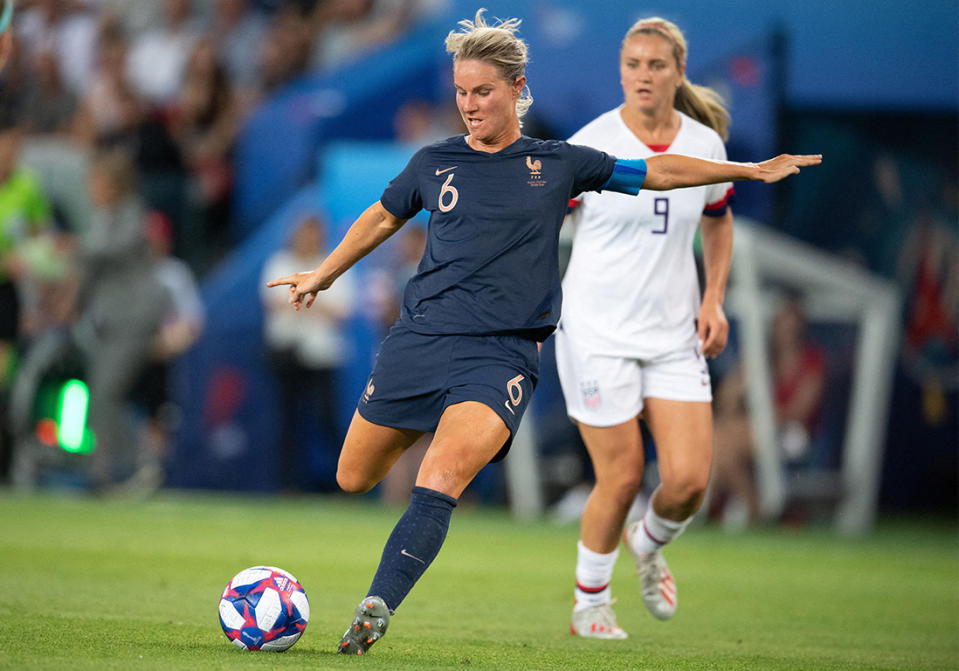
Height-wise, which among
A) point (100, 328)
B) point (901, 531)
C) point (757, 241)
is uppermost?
point (757, 241)

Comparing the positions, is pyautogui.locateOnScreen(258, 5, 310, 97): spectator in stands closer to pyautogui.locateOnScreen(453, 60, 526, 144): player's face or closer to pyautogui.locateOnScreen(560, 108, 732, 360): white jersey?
pyautogui.locateOnScreen(560, 108, 732, 360): white jersey

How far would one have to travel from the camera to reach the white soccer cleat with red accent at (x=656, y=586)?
6680 mm

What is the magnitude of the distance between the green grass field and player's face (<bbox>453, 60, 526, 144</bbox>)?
1.94m

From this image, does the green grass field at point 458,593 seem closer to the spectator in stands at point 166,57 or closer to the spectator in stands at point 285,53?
the spectator in stands at point 285,53

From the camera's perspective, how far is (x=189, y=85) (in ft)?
54.4

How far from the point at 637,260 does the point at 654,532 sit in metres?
1.29

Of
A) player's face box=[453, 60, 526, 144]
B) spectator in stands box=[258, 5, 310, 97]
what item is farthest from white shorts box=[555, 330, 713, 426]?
spectator in stands box=[258, 5, 310, 97]

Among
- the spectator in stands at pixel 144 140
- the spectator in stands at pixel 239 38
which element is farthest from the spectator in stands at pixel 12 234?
the spectator in stands at pixel 239 38

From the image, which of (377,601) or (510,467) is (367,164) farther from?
(377,601)

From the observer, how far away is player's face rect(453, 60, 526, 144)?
5.15 metres

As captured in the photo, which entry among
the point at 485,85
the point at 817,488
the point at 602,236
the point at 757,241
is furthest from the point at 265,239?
the point at 485,85

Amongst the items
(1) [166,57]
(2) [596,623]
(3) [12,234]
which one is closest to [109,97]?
(1) [166,57]

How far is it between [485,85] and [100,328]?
930cm

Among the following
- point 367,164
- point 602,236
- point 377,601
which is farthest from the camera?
point 367,164
